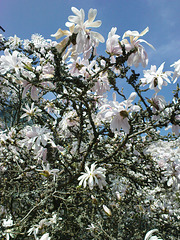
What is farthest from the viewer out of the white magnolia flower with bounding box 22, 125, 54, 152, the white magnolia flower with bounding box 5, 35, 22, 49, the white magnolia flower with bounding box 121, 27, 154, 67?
the white magnolia flower with bounding box 5, 35, 22, 49

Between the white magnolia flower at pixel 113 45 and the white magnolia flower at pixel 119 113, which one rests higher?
the white magnolia flower at pixel 113 45

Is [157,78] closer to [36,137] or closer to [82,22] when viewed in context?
[82,22]

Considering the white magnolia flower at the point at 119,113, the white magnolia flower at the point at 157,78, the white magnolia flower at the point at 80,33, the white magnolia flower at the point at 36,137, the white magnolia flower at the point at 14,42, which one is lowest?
the white magnolia flower at the point at 119,113

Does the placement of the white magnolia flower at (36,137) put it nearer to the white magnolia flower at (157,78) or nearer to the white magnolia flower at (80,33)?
the white magnolia flower at (80,33)

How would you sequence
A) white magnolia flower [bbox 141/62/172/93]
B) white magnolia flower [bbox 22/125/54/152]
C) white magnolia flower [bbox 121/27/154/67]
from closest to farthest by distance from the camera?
white magnolia flower [bbox 121/27/154/67] < white magnolia flower [bbox 141/62/172/93] < white magnolia flower [bbox 22/125/54/152]

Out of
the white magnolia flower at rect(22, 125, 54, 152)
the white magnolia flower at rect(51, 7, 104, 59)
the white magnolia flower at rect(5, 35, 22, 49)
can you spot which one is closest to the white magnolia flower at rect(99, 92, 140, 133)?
the white magnolia flower at rect(51, 7, 104, 59)

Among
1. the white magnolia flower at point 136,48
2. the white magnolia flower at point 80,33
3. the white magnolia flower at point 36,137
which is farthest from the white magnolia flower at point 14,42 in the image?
the white magnolia flower at point 136,48

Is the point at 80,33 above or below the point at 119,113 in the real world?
above

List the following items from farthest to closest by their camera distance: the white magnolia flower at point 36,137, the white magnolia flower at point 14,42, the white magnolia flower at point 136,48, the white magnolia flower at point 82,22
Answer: the white magnolia flower at point 14,42
the white magnolia flower at point 36,137
the white magnolia flower at point 136,48
the white magnolia flower at point 82,22

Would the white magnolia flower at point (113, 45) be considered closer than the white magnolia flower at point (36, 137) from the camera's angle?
Yes

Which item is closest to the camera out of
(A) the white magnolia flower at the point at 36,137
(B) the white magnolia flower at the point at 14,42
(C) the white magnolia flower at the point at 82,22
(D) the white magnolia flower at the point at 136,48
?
(C) the white magnolia flower at the point at 82,22

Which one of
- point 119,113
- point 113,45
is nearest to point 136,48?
point 113,45

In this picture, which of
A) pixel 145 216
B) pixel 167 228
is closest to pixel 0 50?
pixel 145 216

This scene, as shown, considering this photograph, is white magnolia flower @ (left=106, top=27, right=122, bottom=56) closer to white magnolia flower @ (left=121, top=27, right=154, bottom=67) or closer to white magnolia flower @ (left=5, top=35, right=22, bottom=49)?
white magnolia flower @ (left=121, top=27, right=154, bottom=67)
